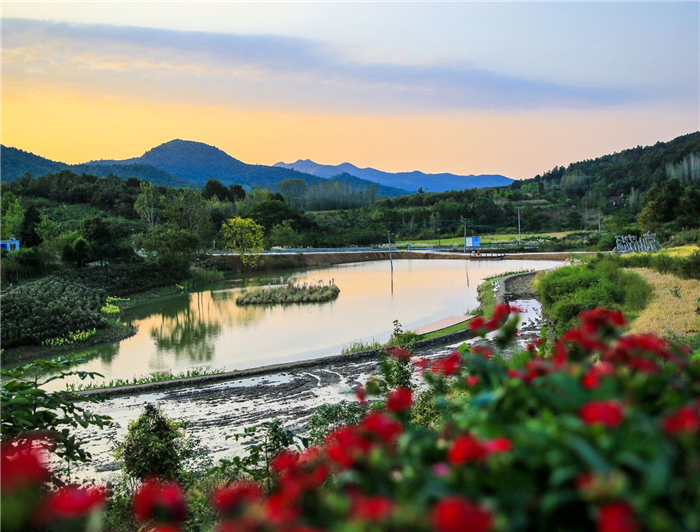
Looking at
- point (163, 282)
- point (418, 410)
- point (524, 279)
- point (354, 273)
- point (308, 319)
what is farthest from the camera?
point (354, 273)

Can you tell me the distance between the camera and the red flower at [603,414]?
45.5 inches

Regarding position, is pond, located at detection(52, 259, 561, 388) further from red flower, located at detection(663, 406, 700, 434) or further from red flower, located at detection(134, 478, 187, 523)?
red flower, located at detection(663, 406, 700, 434)

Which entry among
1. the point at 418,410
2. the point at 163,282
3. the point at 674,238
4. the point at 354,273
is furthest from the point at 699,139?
the point at 418,410

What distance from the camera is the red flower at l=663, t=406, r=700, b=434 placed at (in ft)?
3.81

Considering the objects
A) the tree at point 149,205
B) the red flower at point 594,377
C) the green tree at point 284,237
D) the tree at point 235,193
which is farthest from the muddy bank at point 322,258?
the red flower at point 594,377

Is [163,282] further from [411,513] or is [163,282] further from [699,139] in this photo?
[699,139]

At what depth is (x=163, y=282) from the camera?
3008 cm

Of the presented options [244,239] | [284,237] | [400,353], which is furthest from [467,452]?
[284,237]

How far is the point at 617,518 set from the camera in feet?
3.25

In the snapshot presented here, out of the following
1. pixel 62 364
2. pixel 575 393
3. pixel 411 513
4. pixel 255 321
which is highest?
pixel 575 393

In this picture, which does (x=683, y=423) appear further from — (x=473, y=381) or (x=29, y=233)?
(x=29, y=233)

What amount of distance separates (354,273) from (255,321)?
624 inches

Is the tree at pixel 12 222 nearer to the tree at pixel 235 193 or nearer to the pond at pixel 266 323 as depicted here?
the pond at pixel 266 323

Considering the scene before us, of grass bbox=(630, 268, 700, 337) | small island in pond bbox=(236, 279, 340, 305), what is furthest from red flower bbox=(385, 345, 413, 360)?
small island in pond bbox=(236, 279, 340, 305)
